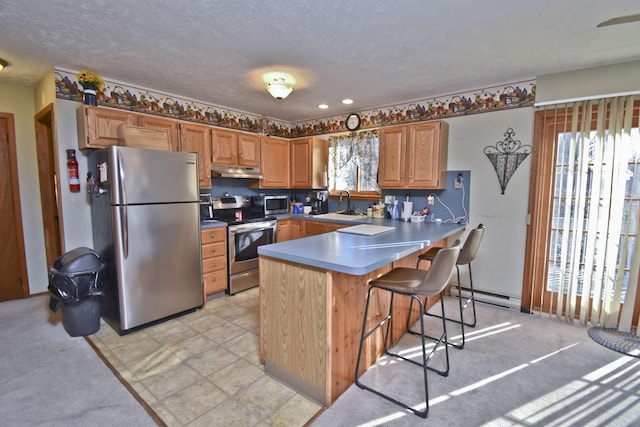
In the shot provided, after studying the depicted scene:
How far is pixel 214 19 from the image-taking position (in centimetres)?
197

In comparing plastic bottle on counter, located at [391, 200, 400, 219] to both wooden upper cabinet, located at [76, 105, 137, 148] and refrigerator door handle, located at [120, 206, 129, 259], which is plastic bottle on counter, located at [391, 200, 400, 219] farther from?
wooden upper cabinet, located at [76, 105, 137, 148]

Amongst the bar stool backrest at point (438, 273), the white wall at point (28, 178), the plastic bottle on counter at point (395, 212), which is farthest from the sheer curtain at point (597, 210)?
the white wall at point (28, 178)

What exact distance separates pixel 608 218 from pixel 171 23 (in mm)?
3872

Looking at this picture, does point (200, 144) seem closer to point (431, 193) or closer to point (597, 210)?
point (431, 193)

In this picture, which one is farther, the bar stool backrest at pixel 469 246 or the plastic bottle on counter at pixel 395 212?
the plastic bottle on counter at pixel 395 212

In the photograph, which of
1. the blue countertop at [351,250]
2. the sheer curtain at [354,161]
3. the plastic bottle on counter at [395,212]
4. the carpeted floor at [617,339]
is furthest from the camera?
the sheer curtain at [354,161]

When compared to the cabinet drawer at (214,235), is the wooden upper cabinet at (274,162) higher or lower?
higher

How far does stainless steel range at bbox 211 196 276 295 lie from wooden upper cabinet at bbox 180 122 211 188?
0.38m

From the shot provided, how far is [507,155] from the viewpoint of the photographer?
3.19 m

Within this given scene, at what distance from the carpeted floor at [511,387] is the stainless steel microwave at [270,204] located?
2.66 metres

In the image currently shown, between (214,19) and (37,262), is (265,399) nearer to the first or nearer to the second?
(214,19)

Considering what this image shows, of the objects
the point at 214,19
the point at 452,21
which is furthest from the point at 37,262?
the point at 452,21

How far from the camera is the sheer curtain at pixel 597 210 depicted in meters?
2.65

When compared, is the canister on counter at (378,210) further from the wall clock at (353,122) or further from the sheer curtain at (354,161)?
the wall clock at (353,122)
